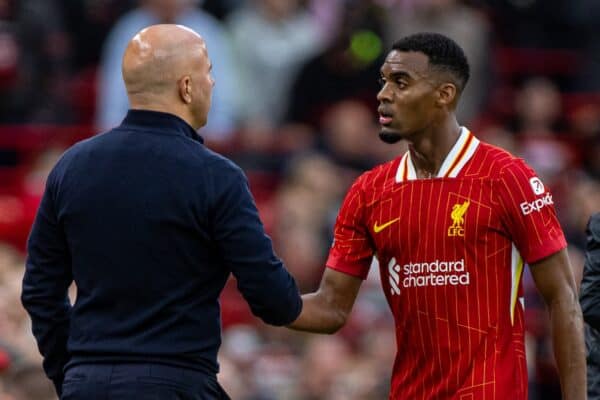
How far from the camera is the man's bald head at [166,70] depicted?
17.8 feet

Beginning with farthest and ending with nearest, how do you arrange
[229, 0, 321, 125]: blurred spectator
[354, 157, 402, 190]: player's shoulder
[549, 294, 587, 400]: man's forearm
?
[229, 0, 321, 125]: blurred spectator, [354, 157, 402, 190]: player's shoulder, [549, 294, 587, 400]: man's forearm

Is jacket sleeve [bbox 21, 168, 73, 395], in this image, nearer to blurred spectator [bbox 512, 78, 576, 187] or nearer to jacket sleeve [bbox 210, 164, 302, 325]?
jacket sleeve [bbox 210, 164, 302, 325]

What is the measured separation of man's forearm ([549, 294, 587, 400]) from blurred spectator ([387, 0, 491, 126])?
677 centimetres

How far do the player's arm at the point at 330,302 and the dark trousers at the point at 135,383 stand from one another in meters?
0.73

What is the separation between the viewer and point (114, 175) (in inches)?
212

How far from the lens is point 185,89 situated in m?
5.46

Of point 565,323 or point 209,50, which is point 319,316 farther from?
point 209,50

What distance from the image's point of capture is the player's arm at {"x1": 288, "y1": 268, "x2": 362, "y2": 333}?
600 centimetres

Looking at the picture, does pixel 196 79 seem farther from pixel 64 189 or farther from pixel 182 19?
pixel 182 19

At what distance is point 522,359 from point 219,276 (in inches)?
47.4

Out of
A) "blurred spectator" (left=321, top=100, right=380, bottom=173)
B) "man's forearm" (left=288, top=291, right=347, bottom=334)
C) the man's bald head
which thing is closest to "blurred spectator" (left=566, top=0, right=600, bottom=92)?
"blurred spectator" (left=321, top=100, right=380, bottom=173)

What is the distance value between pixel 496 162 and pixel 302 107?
6832 mm

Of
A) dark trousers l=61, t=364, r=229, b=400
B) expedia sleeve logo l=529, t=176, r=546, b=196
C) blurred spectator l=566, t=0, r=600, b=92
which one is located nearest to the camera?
dark trousers l=61, t=364, r=229, b=400

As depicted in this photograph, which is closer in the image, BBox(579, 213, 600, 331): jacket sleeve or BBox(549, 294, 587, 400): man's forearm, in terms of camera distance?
BBox(549, 294, 587, 400): man's forearm
